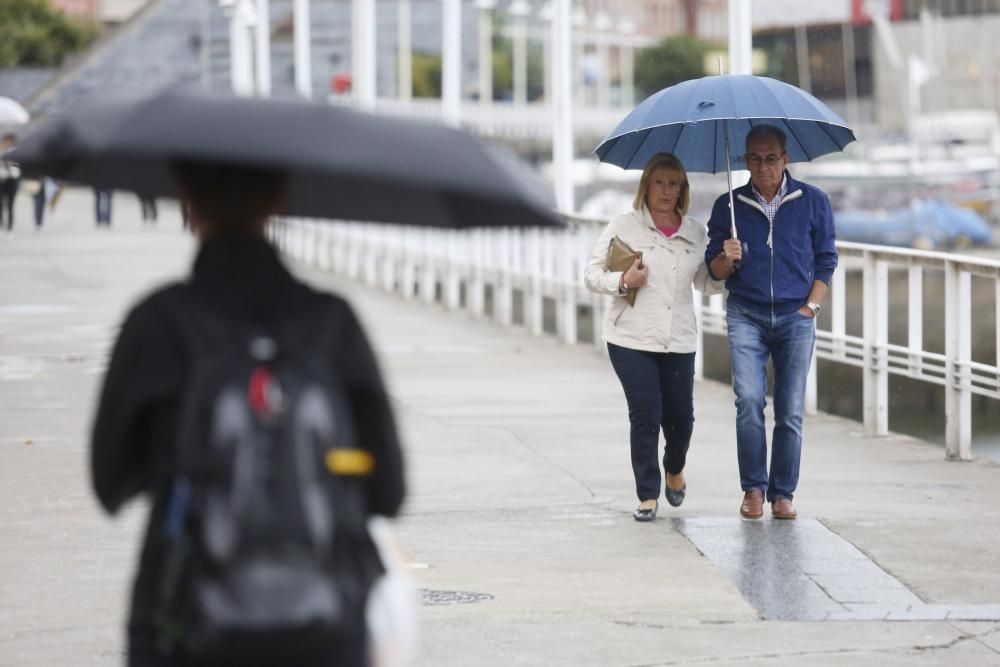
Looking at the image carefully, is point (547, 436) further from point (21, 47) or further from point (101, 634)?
point (21, 47)

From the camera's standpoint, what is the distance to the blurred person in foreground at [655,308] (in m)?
9.05

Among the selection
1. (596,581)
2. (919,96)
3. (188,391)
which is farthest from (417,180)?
(919,96)

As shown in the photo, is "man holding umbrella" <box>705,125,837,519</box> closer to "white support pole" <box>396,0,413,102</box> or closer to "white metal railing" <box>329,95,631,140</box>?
"white metal railing" <box>329,95,631,140</box>

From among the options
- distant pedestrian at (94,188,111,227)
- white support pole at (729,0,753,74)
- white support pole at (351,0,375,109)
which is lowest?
distant pedestrian at (94,188,111,227)

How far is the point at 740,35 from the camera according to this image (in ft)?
54.7

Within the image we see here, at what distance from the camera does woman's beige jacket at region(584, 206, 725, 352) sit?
9062mm

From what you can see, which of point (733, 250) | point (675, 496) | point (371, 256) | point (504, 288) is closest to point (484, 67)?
point (371, 256)

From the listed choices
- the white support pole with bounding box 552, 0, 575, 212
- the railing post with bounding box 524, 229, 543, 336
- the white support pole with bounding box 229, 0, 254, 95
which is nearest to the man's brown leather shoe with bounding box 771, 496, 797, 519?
the railing post with bounding box 524, 229, 543, 336

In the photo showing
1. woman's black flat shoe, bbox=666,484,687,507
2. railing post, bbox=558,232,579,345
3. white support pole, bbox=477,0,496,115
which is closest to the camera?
woman's black flat shoe, bbox=666,484,687,507

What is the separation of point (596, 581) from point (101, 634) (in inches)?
77.7

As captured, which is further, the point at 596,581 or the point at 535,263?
the point at 535,263

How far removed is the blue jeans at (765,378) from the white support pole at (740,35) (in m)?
7.69

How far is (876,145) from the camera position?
95.8 metres

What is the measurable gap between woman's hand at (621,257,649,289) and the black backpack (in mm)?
5632
